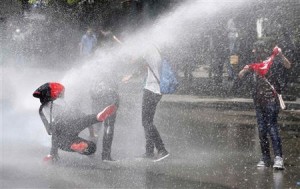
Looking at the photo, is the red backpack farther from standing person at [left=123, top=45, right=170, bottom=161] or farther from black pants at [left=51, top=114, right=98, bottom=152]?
standing person at [left=123, top=45, right=170, bottom=161]

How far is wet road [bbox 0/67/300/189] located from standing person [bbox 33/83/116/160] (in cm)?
26

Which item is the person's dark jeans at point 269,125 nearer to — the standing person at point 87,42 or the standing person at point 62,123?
the standing person at point 62,123

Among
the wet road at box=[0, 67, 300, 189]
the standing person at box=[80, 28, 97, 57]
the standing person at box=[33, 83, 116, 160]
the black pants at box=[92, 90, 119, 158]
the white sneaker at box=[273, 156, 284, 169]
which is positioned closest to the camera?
the wet road at box=[0, 67, 300, 189]

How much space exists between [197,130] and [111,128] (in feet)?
10.8

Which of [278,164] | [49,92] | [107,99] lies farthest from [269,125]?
[49,92]

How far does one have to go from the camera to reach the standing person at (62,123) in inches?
348

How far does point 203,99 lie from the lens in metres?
17.4

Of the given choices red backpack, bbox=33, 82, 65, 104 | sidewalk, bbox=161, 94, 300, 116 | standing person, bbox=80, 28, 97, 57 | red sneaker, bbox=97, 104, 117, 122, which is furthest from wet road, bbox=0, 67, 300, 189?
standing person, bbox=80, 28, 97, 57

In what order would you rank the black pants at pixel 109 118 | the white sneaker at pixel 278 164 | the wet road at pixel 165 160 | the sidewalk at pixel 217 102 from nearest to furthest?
the wet road at pixel 165 160 < the white sneaker at pixel 278 164 < the black pants at pixel 109 118 < the sidewalk at pixel 217 102

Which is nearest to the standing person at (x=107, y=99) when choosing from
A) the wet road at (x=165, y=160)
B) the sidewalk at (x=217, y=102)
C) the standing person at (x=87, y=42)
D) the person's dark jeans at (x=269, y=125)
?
the wet road at (x=165, y=160)

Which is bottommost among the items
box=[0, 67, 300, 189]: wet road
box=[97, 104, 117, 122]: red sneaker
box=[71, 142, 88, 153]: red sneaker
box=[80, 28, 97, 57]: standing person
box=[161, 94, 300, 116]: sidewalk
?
box=[161, 94, 300, 116]: sidewalk

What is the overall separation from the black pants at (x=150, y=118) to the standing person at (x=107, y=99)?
403mm

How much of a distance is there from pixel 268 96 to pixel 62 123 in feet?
8.79

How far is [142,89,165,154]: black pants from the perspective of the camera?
9438mm
